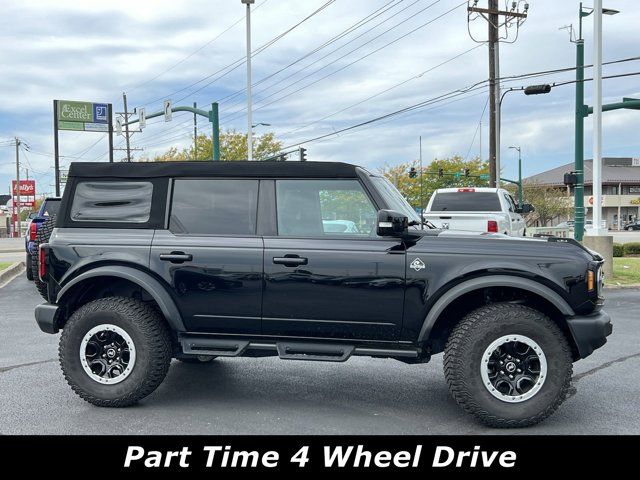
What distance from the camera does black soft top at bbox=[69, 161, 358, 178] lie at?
5234 millimetres

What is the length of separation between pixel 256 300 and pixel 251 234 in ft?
1.75

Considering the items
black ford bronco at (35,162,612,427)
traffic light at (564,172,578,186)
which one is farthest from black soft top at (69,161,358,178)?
Answer: traffic light at (564,172,578,186)

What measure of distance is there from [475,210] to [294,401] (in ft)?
37.0

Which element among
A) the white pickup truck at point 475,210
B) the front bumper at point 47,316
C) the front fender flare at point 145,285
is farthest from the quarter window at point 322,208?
the white pickup truck at point 475,210

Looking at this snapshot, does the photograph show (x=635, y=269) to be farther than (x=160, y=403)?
Yes

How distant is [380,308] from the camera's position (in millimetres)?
4906

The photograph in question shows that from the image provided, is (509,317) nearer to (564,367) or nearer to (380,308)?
(564,367)

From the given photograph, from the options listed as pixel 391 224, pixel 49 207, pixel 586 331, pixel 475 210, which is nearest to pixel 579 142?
pixel 475 210

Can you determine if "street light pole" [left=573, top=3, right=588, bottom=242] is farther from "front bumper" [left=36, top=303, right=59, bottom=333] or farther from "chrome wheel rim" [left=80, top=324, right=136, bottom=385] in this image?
"front bumper" [left=36, top=303, right=59, bottom=333]

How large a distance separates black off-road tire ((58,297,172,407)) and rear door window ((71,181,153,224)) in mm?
728

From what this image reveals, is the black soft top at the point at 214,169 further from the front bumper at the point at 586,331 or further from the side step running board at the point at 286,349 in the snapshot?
the front bumper at the point at 586,331

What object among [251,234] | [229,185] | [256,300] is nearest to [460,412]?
[256,300]

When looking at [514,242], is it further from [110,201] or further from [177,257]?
[110,201]

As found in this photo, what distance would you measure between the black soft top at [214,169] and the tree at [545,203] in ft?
212
